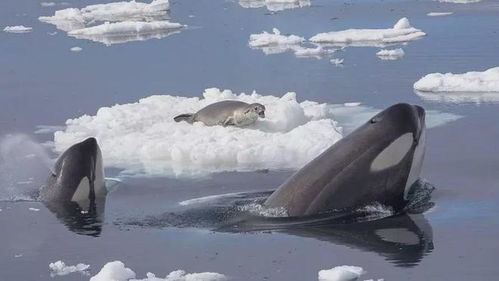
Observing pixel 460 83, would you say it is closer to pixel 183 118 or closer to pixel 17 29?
pixel 183 118

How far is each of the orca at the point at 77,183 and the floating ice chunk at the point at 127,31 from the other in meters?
14.7

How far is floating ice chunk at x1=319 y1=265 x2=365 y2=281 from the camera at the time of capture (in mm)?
9195

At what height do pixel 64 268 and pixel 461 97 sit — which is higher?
pixel 64 268

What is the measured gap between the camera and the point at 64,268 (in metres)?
9.98

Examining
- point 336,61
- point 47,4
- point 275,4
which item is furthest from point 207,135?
point 47,4

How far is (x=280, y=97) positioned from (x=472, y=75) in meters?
2.95

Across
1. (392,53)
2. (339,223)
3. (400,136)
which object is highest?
(400,136)

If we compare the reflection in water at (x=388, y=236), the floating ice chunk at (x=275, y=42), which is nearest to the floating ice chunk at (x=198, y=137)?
the reflection in water at (x=388, y=236)

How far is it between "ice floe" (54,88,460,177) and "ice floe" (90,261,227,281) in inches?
159

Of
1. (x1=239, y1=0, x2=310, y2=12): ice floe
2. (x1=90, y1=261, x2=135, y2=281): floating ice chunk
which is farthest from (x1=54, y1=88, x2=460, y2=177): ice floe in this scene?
(x1=239, y1=0, x2=310, y2=12): ice floe

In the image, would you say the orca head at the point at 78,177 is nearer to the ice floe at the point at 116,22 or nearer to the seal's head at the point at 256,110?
the seal's head at the point at 256,110

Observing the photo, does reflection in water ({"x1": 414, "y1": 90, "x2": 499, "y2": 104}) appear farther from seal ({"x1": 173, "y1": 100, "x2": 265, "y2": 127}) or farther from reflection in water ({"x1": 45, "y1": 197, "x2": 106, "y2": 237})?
reflection in water ({"x1": 45, "y1": 197, "x2": 106, "y2": 237})

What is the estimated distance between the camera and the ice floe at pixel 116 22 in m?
27.8

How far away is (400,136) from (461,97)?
22.3 feet
